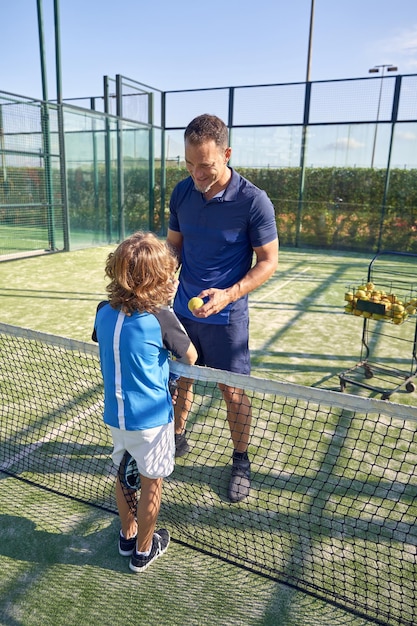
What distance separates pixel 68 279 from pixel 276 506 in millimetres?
6960

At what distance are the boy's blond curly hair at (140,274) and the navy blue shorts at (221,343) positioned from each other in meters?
0.78

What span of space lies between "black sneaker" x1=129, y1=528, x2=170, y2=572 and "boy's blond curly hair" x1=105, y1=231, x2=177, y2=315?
114cm

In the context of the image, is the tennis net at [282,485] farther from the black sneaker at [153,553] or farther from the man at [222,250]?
the man at [222,250]

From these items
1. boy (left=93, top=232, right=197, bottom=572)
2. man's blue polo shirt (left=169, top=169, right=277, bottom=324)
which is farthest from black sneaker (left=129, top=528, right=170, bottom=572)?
man's blue polo shirt (left=169, top=169, right=277, bottom=324)

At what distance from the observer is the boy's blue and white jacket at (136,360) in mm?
1934

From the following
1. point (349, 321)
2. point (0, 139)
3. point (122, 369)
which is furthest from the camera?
point (0, 139)

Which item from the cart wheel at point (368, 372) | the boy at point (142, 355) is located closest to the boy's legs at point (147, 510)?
the boy at point (142, 355)

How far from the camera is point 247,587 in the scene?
213 centimetres

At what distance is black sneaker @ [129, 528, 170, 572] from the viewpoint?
7.15 ft

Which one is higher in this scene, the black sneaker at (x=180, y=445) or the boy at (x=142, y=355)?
the boy at (x=142, y=355)

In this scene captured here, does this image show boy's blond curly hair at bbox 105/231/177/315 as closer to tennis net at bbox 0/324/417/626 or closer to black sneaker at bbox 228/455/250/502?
tennis net at bbox 0/324/417/626

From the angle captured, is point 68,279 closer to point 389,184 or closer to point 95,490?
point 95,490

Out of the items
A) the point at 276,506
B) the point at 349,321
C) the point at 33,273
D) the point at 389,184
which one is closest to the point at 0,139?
the point at 33,273

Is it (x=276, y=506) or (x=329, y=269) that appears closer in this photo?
(x=276, y=506)
